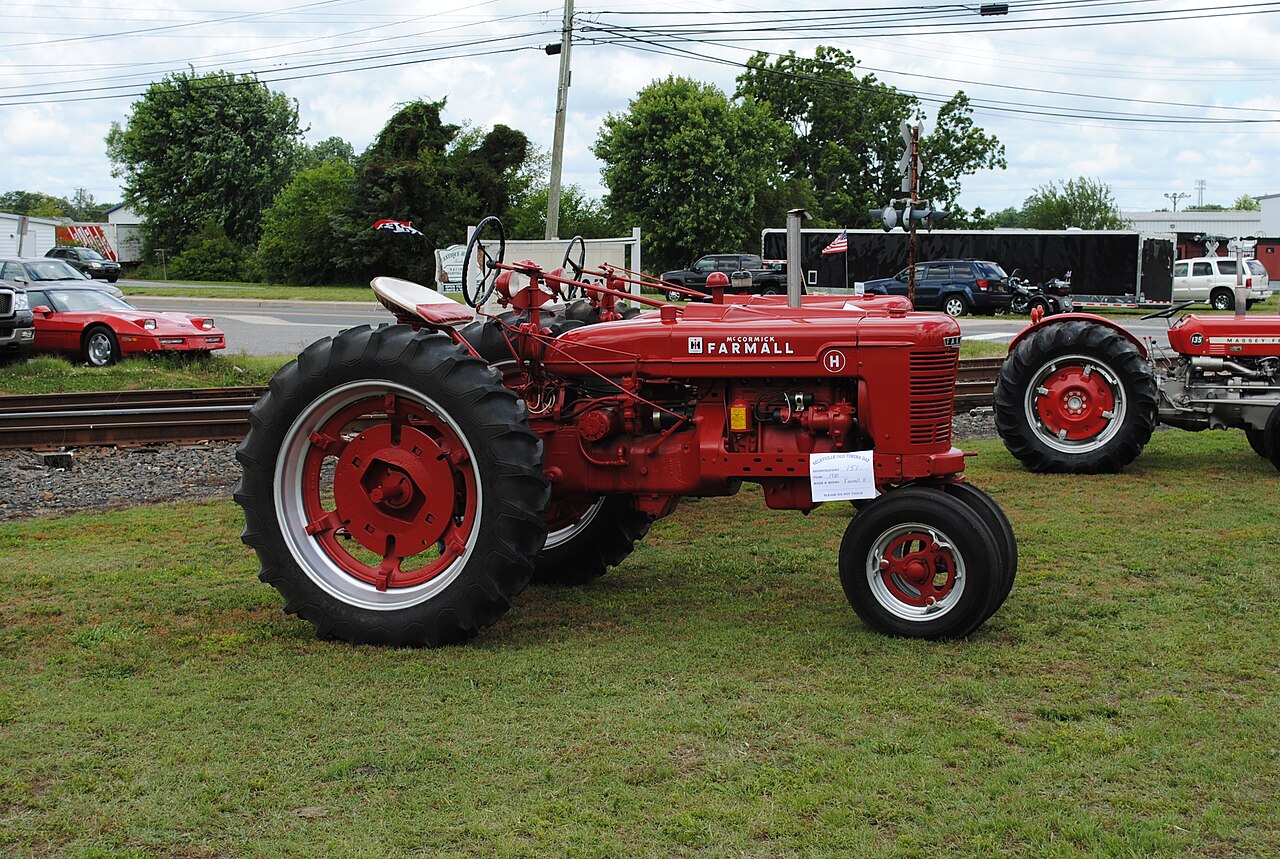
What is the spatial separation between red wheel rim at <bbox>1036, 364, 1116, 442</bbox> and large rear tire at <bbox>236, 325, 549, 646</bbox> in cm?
610

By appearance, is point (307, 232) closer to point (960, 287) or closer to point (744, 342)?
point (960, 287)

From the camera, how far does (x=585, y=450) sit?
619cm

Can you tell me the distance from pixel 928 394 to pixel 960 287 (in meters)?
29.7

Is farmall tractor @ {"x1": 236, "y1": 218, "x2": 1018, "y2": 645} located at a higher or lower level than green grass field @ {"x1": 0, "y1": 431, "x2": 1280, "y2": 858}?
higher

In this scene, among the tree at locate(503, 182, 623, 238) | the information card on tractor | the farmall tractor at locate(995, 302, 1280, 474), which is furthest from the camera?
the tree at locate(503, 182, 623, 238)

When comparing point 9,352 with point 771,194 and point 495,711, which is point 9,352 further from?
point 771,194

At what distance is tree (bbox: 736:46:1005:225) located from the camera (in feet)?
193

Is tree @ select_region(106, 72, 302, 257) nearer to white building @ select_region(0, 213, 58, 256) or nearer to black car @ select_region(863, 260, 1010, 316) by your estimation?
white building @ select_region(0, 213, 58, 256)

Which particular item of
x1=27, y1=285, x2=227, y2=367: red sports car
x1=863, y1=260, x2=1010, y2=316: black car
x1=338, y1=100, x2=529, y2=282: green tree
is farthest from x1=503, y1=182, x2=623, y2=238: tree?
x1=27, y1=285, x2=227, y2=367: red sports car

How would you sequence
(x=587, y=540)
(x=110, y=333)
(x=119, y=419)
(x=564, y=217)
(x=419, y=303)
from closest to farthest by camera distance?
1. (x=419, y=303)
2. (x=587, y=540)
3. (x=119, y=419)
4. (x=110, y=333)
5. (x=564, y=217)

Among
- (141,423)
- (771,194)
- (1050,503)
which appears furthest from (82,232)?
(1050,503)

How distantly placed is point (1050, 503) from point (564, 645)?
4.66 meters

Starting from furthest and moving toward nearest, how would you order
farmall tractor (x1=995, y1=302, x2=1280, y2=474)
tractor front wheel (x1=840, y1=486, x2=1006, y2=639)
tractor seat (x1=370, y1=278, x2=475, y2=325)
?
farmall tractor (x1=995, y1=302, x2=1280, y2=474)
tractor seat (x1=370, y1=278, x2=475, y2=325)
tractor front wheel (x1=840, y1=486, x2=1006, y2=639)

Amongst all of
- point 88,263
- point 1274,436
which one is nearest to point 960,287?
point 1274,436
